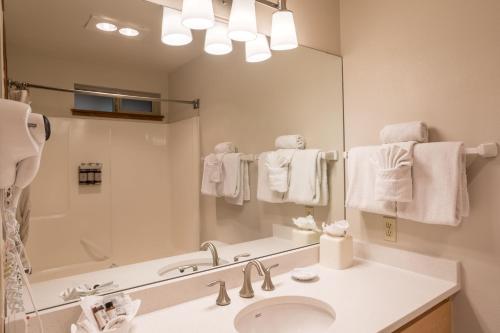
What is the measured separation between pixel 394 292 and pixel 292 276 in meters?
0.42

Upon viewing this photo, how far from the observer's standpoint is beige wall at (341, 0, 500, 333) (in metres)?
1.23

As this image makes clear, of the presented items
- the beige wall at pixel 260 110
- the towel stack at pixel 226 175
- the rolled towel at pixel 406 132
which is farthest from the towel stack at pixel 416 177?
the towel stack at pixel 226 175

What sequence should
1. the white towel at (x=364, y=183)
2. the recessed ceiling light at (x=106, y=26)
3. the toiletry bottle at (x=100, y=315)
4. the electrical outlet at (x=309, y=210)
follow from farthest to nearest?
the electrical outlet at (x=309, y=210) → the white towel at (x=364, y=183) → the recessed ceiling light at (x=106, y=26) → the toiletry bottle at (x=100, y=315)

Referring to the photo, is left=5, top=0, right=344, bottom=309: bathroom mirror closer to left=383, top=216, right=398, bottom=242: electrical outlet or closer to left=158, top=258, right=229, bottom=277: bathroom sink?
left=158, top=258, right=229, bottom=277: bathroom sink

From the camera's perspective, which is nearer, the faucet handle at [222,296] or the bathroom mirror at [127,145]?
the bathroom mirror at [127,145]

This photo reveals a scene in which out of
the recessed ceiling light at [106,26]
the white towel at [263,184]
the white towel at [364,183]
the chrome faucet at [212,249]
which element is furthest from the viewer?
the white towel at [263,184]

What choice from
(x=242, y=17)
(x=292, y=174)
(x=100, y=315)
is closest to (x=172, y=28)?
(x=242, y=17)

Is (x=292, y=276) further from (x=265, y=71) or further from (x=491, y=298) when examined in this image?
(x=265, y=71)

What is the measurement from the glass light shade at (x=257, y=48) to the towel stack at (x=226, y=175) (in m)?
0.43

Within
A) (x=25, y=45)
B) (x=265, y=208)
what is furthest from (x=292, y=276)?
(x=25, y=45)

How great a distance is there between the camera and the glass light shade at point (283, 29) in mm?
1398

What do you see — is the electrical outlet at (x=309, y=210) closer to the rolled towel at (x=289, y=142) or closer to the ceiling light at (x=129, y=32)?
the rolled towel at (x=289, y=142)

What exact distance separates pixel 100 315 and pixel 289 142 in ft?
3.84

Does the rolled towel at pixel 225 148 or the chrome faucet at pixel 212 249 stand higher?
the rolled towel at pixel 225 148
